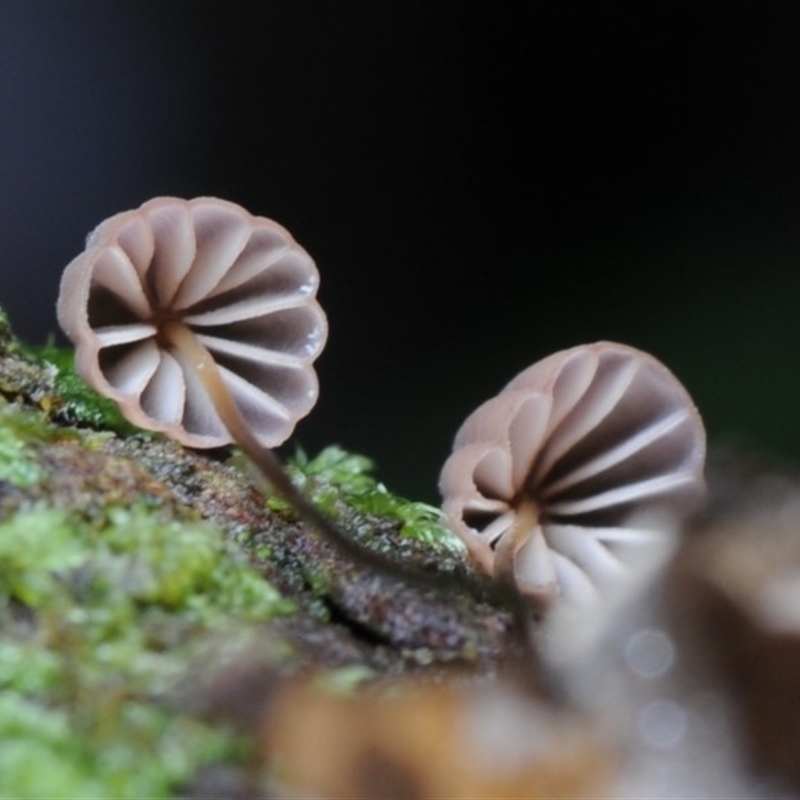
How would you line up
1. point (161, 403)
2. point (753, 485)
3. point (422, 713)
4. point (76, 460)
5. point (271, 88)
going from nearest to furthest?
point (422, 713) < point (753, 485) < point (76, 460) < point (161, 403) < point (271, 88)

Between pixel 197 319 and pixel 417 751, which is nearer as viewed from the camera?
pixel 417 751

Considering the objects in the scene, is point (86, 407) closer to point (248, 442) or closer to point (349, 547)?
point (248, 442)

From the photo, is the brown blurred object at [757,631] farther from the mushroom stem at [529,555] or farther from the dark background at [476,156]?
the dark background at [476,156]

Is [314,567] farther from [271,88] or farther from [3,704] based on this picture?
[271,88]

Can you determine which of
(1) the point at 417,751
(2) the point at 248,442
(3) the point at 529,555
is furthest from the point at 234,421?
(1) the point at 417,751

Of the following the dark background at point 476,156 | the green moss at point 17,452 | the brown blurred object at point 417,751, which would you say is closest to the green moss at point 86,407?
the green moss at point 17,452

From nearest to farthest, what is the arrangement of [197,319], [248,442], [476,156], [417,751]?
[417,751] < [248,442] < [197,319] < [476,156]

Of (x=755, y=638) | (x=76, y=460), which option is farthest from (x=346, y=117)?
(x=755, y=638)

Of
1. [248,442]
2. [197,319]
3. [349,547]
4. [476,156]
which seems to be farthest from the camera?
[476,156]
